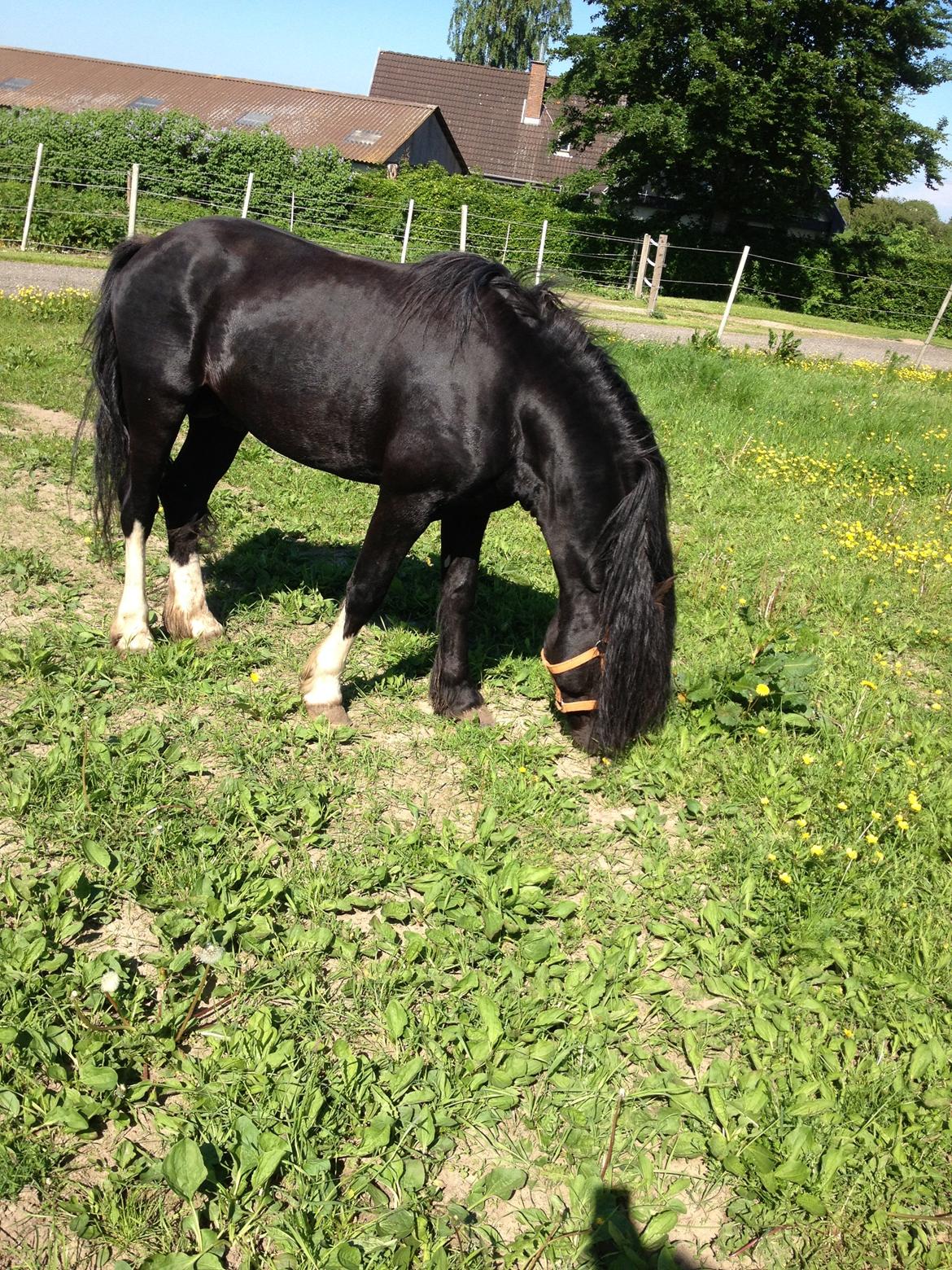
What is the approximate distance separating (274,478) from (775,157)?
30434 millimetres

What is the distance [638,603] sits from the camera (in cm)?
372

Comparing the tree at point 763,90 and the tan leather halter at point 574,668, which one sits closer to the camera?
the tan leather halter at point 574,668

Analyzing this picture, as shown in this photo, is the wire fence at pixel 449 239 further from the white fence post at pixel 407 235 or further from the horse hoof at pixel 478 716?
the horse hoof at pixel 478 716

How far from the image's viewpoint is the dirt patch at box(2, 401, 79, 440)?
7.50 m

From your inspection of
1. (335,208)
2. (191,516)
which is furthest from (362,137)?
(191,516)

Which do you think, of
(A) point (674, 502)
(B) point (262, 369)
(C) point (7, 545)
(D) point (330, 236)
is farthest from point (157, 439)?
(D) point (330, 236)

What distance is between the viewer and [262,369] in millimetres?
4203

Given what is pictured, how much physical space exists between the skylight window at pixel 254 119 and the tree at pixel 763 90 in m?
10.4

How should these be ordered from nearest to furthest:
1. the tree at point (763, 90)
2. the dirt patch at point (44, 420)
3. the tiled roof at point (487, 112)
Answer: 1. the dirt patch at point (44, 420)
2. the tree at point (763, 90)
3. the tiled roof at point (487, 112)

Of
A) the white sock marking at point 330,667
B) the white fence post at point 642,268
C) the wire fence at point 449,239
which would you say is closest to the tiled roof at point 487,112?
the wire fence at point 449,239

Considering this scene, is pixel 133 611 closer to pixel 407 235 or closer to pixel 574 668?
pixel 574 668

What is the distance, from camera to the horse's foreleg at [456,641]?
445 centimetres

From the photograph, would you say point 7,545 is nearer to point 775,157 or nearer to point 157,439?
point 157,439

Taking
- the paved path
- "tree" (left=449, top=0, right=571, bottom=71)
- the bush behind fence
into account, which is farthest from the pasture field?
"tree" (left=449, top=0, right=571, bottom=71)
